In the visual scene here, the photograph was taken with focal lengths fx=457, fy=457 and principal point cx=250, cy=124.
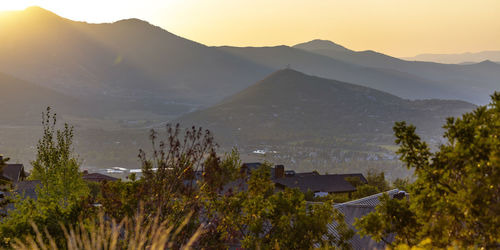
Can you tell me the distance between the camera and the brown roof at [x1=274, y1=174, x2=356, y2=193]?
6719 cm

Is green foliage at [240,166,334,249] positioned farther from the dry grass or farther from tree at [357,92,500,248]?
tree at [357,92,500,248]

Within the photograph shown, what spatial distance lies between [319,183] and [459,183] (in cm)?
6342

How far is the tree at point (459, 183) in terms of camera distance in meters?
7.80

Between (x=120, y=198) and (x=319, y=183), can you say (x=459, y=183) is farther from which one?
(x=319, y=183)

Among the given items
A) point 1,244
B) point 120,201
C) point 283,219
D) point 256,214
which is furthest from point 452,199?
point 1,244

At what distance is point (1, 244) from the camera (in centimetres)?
1389

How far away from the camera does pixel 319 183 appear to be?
2795 inches

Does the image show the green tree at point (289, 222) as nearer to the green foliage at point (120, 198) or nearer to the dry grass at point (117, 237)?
the dry grass at point (117, 237)

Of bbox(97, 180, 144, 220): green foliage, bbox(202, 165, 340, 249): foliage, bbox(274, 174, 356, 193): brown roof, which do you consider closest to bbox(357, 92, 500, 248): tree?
bbox(202, 165, 340, 249): foliage

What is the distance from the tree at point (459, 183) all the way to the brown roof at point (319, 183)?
5680 cm

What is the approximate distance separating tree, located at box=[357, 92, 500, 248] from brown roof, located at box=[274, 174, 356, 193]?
56801mm

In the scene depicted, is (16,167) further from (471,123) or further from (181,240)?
(471,123)

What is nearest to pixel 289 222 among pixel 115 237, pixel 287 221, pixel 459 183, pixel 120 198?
pixel 287 221

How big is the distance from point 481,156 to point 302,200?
6.62m
